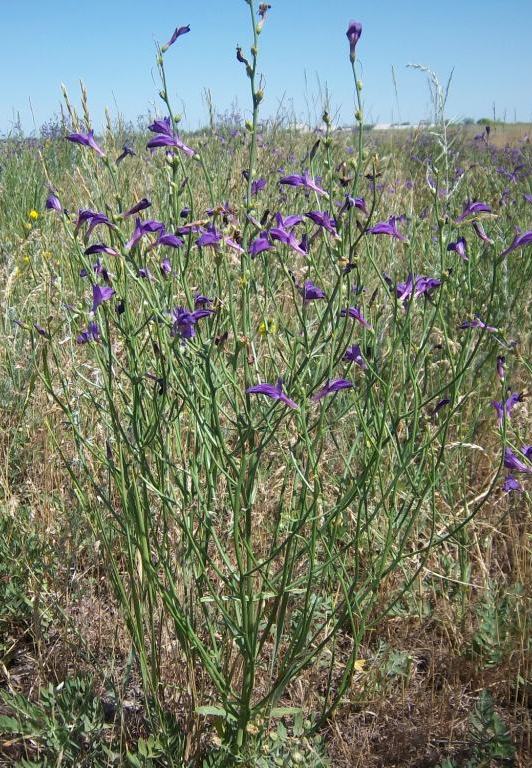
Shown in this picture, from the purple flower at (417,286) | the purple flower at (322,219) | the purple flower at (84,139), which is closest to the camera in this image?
the purple flower at (322,219)

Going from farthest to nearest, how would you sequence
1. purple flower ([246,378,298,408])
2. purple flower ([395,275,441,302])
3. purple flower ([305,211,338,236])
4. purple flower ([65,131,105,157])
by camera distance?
purple flower ([395,275,441,302]) < purple flower ([65,131,105,157]) < purple flower ([305,211,338,236]) < purple flower ([246,378,298,408])

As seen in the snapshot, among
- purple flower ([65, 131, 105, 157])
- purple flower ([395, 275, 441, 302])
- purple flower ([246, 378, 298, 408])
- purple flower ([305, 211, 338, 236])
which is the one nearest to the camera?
purple flower ([246, 378, 298, 408])

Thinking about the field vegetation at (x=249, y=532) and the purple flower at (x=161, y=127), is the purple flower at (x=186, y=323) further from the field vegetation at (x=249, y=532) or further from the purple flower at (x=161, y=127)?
the purple flower at (x=161, y=127)

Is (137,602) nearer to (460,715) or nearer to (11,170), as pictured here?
(460,715)

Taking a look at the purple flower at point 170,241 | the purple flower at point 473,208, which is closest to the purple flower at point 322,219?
the purple flower at point 170,241

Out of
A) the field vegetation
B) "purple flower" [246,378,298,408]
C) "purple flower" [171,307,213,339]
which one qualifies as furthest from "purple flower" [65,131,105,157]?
"purple flower" [246,378,298,408]

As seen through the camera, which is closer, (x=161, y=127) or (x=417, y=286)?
(x=161, y=127)

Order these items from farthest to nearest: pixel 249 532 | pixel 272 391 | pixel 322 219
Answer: pixel 249 532, pixel 322 219, pixel 272 391

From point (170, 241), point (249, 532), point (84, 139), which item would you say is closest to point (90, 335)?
point (170, 241)

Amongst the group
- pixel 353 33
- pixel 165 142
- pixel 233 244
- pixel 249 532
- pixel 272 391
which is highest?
pixel 353 33

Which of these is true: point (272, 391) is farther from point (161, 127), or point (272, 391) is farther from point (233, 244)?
point (161, 127)

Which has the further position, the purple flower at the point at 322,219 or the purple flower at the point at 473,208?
the purple flower at the point at 473,208

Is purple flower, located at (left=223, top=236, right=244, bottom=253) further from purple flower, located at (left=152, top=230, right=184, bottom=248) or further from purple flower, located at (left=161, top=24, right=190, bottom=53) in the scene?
purple flower, located at (left=161, top=24, right=190, bottom=53)

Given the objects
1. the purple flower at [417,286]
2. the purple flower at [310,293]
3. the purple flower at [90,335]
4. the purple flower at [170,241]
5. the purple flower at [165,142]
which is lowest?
the purple flower at [90,335]
